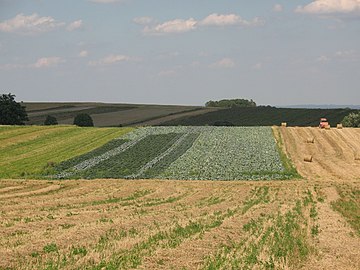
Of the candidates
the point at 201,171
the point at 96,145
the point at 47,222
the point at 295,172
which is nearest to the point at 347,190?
the point at 295,172

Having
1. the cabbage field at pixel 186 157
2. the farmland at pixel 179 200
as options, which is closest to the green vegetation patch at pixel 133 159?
the cabbage field at pixel 186 157

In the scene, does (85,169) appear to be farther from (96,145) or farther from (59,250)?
(59,250)

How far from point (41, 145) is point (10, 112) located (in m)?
36.6

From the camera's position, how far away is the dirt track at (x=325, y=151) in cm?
4938

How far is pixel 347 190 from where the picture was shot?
41219mm

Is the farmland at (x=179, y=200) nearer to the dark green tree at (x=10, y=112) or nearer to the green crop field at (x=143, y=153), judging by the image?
the green crop field at (x=143, y=153)

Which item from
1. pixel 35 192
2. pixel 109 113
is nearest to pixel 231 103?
pixel 109 113

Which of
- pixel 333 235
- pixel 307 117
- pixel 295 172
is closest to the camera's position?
pixel 333 235

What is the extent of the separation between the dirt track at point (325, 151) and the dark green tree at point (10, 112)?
45.7 meters

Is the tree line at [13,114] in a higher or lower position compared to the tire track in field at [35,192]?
higher

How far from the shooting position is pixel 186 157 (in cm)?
5581

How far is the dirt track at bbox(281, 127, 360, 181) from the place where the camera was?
4938 cm

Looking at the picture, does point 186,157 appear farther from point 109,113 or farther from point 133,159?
point 109,113

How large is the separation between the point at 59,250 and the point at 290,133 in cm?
5498
